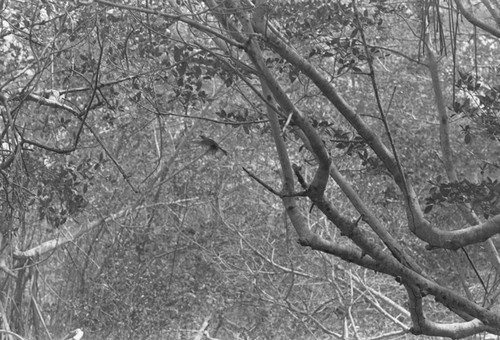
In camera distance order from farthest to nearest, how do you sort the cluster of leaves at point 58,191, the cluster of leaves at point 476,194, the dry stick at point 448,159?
the cluster of leaves at point 58,191
the dry stick at point 448,159
the cluster of leaves at point 476,194

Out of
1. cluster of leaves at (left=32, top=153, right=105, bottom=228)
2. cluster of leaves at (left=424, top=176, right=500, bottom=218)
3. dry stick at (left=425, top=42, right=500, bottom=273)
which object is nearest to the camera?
cluster of leaves at (left=424, top=176, right=500, bottom=218)

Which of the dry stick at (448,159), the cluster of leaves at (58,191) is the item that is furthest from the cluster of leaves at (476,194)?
the cluster of leaves at (58,191)

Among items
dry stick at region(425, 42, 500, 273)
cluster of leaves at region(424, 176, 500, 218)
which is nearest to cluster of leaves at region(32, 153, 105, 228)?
dry stick at region(425, 42, 500, 273)

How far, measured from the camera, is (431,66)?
2.96m

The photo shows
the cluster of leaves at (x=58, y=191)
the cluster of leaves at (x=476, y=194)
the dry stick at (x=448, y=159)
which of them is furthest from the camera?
the cluster of leaves at (x=58, y=191)

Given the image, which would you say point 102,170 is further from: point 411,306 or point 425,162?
point 411,306

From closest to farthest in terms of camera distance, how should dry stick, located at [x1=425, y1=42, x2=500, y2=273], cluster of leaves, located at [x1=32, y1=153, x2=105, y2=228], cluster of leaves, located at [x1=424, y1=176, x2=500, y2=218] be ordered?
cluster of leaves, located at [x1=424, y1=176, x2=500, y2=218]
dry stick, located at [x1=425, y1=42, x2=500, y2=273]
cluster of leaves, located at [x1=32, y1=153, x2=105, y2=228]

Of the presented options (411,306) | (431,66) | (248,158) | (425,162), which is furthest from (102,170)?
(411,306)

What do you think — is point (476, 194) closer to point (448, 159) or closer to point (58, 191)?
point (448, 159)

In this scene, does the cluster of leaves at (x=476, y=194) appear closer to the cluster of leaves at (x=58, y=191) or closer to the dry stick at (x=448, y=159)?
the dry stick at (x=448, y=159)

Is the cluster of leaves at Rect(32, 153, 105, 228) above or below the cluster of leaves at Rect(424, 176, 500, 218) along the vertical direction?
below

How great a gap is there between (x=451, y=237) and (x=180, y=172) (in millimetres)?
3811

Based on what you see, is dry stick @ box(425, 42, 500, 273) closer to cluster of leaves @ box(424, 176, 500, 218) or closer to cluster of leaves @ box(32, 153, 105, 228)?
cluster of leaves @ box(424, 176, 500, 218)

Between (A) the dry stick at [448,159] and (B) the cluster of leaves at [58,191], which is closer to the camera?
(A) the dry stick at [448,159]
